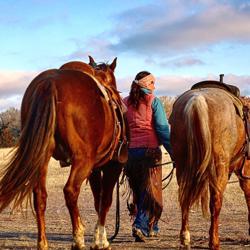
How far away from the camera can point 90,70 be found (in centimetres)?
711

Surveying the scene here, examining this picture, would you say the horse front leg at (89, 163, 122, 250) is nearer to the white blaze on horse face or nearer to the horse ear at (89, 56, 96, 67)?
the white blaze on horse face

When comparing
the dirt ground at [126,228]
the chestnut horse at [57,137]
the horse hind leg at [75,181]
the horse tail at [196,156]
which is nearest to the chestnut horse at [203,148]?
the horse tail at [196,156]

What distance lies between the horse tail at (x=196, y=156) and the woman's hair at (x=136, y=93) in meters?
1.31

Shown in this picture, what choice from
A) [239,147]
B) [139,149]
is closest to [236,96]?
[239,147]

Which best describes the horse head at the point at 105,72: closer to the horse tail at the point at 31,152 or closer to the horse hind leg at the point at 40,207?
the horse tail at the point at 31,152

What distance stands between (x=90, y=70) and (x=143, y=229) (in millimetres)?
2549

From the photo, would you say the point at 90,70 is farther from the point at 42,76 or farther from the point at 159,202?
the point at 159,202

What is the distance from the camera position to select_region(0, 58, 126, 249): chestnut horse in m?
5.81

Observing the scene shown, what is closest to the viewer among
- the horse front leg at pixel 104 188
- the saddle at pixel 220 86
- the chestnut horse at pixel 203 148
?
the chestnut horse at pixel 203 148

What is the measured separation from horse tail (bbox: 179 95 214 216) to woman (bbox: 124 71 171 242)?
47.5 inches

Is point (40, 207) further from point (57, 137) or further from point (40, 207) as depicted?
point (57, 137)

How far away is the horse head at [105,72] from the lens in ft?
23.8

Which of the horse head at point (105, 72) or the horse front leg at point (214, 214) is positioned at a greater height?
the horse head at point (105, 72)

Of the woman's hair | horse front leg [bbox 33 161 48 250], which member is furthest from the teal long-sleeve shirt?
horse front leg [bbox 33 161 48 250]
